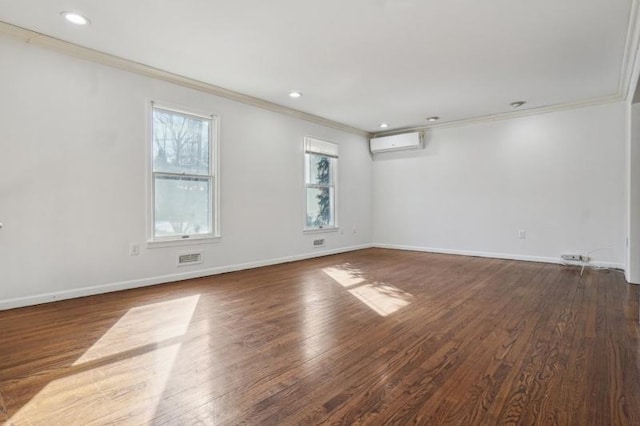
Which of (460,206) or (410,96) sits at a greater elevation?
(410,96)

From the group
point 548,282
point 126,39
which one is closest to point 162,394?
point 126,39

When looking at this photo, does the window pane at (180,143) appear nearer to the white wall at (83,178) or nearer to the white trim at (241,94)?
the white wall at (83,178)

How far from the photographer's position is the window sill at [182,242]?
3840 millimetres

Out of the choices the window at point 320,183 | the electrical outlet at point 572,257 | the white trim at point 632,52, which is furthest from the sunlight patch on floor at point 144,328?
the electrical outlet at point 572,257

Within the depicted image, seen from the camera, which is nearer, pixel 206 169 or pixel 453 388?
pixel 453 388

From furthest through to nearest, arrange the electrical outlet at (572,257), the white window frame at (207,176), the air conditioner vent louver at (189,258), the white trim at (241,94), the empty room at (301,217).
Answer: the electrical outlet at (572,257) < the air conditioner vent louver at (189,258) < the white window frame at (207,176) < the white trim at (241,94) < the empty room at (301,217)

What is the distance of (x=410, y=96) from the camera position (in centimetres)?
472

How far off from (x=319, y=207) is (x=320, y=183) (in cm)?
44

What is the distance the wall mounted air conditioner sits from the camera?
646cm

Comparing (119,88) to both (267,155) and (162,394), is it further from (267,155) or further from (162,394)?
(162,394)

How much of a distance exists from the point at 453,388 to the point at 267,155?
4.11m

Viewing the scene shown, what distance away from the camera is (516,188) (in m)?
5.52

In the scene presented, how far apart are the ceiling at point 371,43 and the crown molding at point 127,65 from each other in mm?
92

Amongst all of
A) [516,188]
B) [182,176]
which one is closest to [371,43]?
[182,176]
